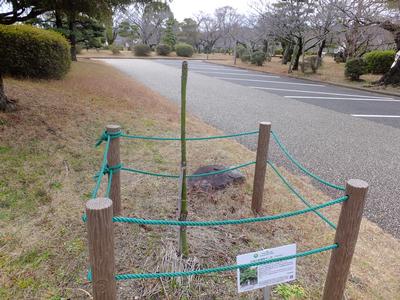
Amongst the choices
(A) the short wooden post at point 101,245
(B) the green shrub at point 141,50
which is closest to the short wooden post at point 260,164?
(A) the short wooden post at point 101,245

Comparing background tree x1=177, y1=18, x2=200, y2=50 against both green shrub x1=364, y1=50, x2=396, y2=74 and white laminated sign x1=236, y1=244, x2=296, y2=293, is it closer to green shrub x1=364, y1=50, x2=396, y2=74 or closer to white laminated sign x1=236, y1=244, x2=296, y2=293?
green shrub x1=364, y1=50, x2=396, y2=74

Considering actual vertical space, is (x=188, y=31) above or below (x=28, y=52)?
above

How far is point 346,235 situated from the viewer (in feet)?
4.85

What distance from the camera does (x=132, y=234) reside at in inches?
88.2

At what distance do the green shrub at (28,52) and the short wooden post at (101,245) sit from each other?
7262 millimetres

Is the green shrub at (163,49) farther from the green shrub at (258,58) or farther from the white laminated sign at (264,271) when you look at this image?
the white laminated sign at (264,271)

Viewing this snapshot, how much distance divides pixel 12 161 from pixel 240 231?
2.47m

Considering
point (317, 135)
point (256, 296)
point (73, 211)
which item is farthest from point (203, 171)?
point (317, 135)

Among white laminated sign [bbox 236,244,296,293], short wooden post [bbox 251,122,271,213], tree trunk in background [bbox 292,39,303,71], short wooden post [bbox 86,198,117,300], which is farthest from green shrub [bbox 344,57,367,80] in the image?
short wooden post [bbox 86,198,117,300]

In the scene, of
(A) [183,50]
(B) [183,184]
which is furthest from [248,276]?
(A) [183,50]

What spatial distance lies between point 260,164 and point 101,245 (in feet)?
5.39

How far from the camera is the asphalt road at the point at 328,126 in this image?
3576 millimetres

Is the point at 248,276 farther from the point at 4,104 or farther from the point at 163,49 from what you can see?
the point at 163,49

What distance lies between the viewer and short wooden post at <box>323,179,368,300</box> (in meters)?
1.42
